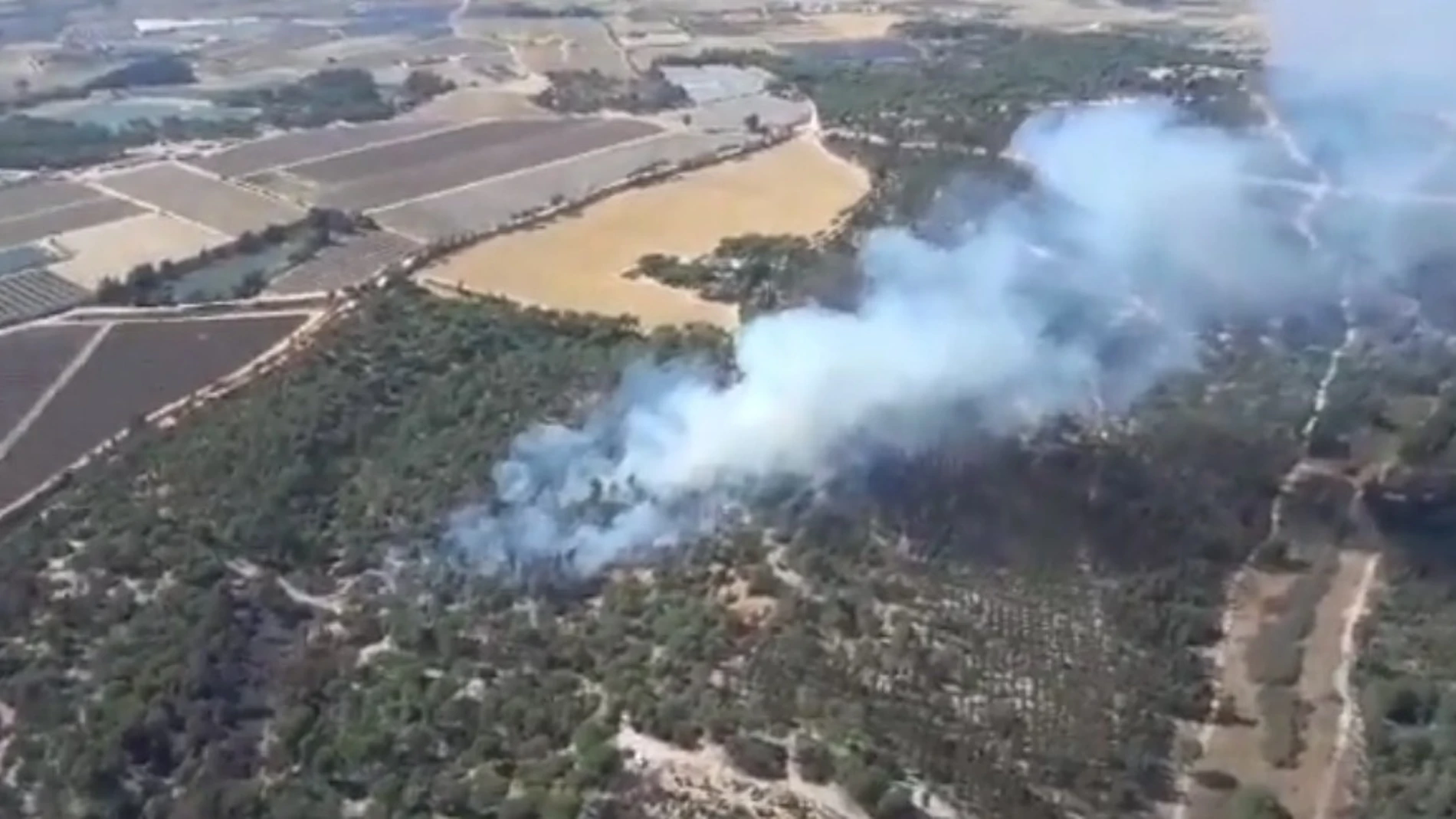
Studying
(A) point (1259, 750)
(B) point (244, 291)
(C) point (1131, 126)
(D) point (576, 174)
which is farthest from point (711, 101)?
(A) point (1259, 750)

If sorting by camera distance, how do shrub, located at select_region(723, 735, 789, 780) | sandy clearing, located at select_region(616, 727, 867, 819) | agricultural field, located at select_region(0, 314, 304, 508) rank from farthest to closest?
agricultural field, located at select_region(0, 314, 304, 508) → shrub, located at select_region(723, 735, 789, 780) → sandy clearing, located at select_region(616, 727, 867, 819)

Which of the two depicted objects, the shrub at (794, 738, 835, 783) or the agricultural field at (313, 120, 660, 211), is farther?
the agricultural field at (313, 120, 660, 211)

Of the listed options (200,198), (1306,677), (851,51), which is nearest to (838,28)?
(851,51)

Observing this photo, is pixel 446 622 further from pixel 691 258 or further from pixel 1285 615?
pixel 691 258

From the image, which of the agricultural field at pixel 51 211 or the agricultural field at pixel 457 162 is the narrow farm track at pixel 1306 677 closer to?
the agricultural field at pixel 457 162

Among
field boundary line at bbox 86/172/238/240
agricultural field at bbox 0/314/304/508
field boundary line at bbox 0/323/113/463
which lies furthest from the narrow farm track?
field boundary line at bbox 86/172/238/240

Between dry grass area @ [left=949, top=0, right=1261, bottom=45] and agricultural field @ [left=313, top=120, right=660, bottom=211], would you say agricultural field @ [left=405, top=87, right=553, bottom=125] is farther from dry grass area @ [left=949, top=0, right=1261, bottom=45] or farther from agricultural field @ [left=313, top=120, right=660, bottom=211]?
dry grass area @ [left=949, top=0, right=1261, bottom=45]

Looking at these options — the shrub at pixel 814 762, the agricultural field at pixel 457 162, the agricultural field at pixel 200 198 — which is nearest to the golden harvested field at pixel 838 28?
the agricultural field at pixel 457 162
